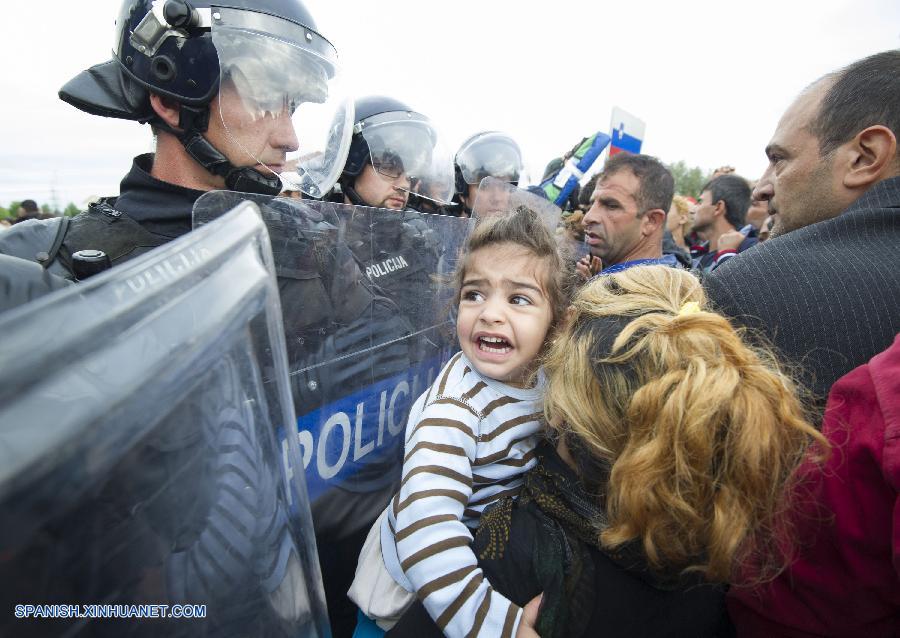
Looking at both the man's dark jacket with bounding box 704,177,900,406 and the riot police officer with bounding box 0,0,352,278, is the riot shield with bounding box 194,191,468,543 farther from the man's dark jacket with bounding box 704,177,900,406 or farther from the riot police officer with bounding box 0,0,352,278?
the man's dark jacket with bounding box 704,177,900,406

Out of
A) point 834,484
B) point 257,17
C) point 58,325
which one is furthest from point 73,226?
point 834,484

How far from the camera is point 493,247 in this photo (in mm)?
1537

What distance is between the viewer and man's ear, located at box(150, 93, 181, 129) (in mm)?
1726

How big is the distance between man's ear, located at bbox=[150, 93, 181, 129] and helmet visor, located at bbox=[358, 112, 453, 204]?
Answer: 147 centimetres

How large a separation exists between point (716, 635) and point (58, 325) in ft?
4.79

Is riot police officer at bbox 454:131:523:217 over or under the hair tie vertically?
under

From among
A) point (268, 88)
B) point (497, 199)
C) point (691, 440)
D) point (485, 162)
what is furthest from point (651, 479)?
point (485, 162)

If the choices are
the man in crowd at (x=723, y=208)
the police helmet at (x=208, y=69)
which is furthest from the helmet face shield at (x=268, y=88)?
the man in crowd at (x=723, y=208)

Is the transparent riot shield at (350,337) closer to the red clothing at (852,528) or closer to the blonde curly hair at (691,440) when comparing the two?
the blonde curly hair at (691,440)

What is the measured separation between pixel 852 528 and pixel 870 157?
1295 mm

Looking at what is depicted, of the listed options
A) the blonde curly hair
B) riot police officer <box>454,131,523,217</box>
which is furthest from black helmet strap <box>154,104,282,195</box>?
riot police officer <box>454,131,523,217</box>

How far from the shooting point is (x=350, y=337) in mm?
1413

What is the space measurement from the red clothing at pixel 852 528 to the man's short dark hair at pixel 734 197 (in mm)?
5532

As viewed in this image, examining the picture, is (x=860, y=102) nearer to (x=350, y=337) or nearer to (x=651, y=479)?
(x=651, y=479)
